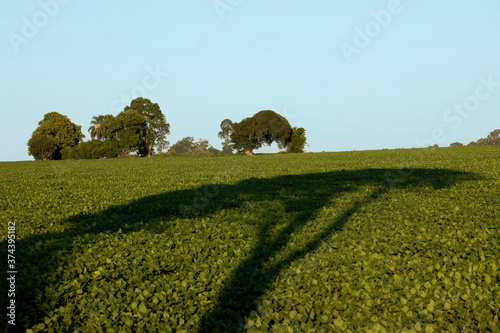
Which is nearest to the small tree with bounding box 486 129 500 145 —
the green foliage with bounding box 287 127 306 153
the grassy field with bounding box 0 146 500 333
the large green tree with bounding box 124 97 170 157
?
the green foliage with bounding box 287 127 306 153

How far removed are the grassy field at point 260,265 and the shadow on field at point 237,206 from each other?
0.17 ft

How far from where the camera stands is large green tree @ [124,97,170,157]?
101m

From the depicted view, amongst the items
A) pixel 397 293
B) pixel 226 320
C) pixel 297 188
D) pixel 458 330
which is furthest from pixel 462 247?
pixel 297 188

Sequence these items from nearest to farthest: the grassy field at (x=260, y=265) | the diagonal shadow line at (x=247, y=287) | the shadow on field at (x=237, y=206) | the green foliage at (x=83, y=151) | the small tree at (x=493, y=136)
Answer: the diagonal shadow line at (x=247, y=287), the grassy field at (x=260, y=265), the shadow on field at (x=237, y=206), the green foliage at (x=83, y=151), the small tree at (x=493, y=136)

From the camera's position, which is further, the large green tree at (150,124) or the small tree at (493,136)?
the small tree at (493,136)

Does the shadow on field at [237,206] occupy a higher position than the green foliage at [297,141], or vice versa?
the green foliage at [297,141]

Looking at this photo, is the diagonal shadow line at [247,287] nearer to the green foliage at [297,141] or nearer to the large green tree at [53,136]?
the green foliage at [297,141]

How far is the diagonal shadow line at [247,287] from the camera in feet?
22.8

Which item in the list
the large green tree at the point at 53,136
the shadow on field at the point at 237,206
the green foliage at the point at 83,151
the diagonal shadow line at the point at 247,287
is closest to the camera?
the diagonal shadow line at the point at 247,287

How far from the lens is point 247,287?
27.7 ft

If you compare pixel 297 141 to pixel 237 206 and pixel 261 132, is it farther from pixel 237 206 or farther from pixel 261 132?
pixel 237 206

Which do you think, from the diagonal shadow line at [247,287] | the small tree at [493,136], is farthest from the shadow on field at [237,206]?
the small tree at [493,136]

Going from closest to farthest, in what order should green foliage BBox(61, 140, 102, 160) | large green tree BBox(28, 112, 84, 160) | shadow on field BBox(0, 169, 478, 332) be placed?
1. shadow on field BBox(0, 169, 478, 332)
2. green foliage BBox(61, 140, 102, 160)
3. large green tree BBox(28, 112, 84, 160)

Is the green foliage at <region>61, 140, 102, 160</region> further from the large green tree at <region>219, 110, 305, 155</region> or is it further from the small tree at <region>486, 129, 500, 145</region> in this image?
the small tree at <region>486, 129, 500, 145</region>
